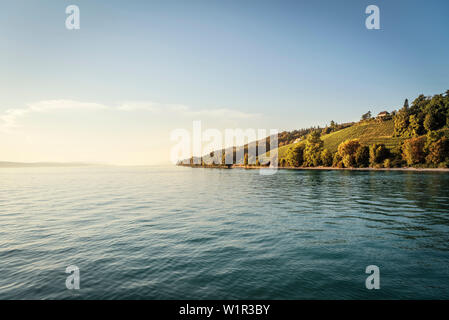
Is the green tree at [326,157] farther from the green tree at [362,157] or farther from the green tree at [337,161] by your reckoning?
the green tree at [362,157]

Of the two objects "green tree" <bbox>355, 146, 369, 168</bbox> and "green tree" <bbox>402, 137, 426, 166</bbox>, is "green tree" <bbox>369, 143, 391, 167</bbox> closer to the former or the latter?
"green tree" <bbox>355, 146, 369, 168</bbox>

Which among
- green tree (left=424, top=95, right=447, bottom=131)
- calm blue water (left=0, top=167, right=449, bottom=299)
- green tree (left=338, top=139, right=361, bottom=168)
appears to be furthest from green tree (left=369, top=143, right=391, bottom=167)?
calm blue water (left=0, top=167, right=449, bottom=299)

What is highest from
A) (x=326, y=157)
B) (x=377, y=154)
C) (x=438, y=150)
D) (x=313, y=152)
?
(x=313, y=152)

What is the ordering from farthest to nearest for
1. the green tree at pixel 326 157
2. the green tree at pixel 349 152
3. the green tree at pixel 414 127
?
the green tree at pixel 326 157
the green tree at pixel 414 127
the green tree at pixel 349 152

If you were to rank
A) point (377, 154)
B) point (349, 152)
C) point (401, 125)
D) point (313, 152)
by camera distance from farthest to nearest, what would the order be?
point (313, 152), point (401, 125), point (349, 152), point (377, 154)

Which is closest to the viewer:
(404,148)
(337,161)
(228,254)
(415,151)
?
(228,254)

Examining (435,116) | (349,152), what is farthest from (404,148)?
(435,116)

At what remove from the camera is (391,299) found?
11953 mm

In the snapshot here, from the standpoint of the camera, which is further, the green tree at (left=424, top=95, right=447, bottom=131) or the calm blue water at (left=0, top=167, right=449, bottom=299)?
the green tree at (left=424, top=95, right=447, bottom=131)

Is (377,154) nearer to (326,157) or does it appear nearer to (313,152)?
(326,157)

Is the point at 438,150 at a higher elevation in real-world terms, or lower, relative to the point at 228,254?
higher

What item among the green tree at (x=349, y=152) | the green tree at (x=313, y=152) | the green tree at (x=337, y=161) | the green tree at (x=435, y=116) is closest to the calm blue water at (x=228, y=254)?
the green tree at (x=349, y=152)
